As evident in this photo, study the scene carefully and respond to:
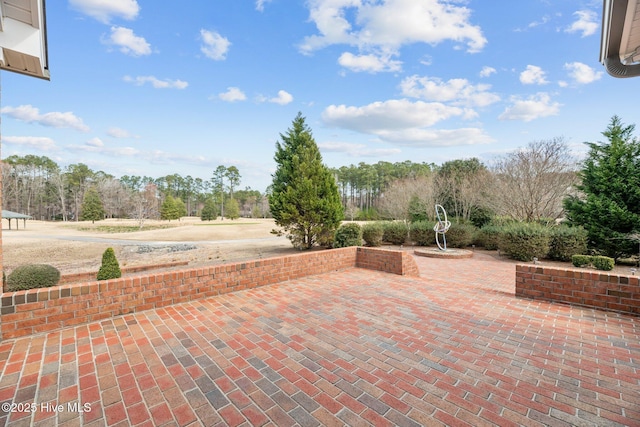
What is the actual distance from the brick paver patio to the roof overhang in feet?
11.3

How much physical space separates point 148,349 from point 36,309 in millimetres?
1528

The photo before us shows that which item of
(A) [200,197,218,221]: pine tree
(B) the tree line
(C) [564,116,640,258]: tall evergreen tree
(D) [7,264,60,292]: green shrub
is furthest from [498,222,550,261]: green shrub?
(A) [200,197,218,221]: pine tree

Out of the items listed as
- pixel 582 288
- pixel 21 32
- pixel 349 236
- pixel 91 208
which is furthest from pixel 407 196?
pixel 91 208

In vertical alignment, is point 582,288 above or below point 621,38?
below

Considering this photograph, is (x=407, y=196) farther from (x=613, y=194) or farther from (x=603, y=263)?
(x=603, y=263)

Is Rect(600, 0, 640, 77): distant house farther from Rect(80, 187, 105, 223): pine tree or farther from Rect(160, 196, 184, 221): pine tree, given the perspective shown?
Rect(80, 187, 105, 223): pine tree

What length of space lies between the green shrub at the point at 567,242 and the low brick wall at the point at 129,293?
293 inches

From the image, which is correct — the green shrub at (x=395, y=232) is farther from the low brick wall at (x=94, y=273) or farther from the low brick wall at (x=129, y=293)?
the low brick wall at (x=94, y=273)

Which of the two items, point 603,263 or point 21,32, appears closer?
point 21,32

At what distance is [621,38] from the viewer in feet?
9.69

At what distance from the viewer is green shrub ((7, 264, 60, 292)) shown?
491 cm

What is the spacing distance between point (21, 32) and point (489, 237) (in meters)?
15.2

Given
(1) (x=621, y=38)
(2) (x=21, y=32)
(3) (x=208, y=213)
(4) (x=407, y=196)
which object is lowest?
(3) (x=208, y=213)

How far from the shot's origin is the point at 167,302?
3.78 meters
